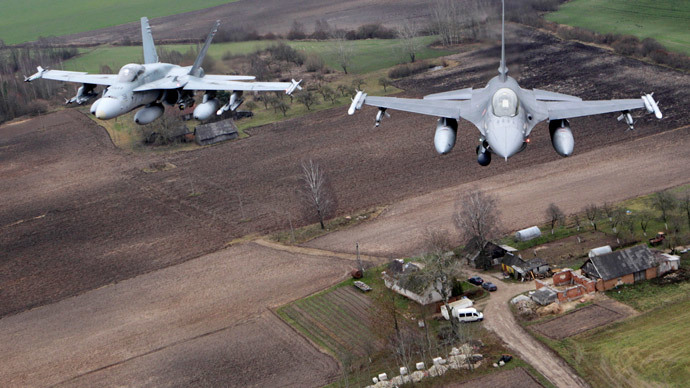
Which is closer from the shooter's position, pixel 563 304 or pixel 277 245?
pixel 563 304

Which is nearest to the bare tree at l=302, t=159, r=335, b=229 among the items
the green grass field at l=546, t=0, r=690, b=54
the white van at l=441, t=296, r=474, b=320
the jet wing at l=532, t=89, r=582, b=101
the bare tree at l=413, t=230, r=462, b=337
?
the bare tree at l=413, t=230, r=462, b=337

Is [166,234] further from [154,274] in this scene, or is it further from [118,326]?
[118,326]

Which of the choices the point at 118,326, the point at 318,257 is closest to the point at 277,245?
the point at 318,257

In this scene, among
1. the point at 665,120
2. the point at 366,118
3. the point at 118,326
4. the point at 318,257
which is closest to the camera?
the point at 118,326

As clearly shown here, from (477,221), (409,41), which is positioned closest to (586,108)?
(477,221)

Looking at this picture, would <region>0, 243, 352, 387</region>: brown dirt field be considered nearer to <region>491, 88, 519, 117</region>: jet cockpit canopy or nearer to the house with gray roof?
the house with gray roof

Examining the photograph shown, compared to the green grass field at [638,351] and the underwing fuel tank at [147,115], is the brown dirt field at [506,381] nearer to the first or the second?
the green grass field at [638,351]
